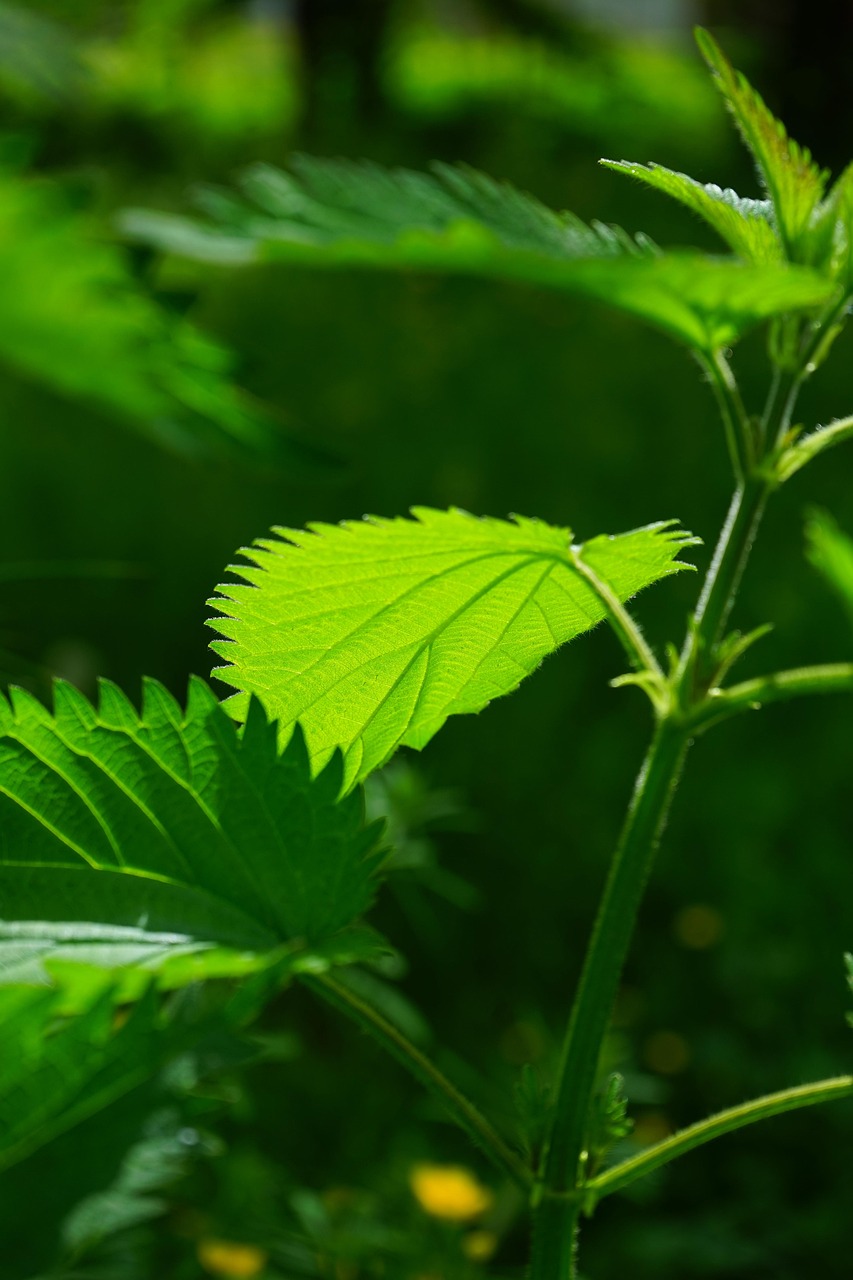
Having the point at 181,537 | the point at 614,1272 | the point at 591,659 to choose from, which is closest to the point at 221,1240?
the point at 614,1272

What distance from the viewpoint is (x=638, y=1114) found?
1.58 m

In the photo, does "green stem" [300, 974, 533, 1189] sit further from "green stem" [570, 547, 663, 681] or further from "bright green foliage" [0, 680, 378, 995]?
"green stem" [570, 547, 663, 681]

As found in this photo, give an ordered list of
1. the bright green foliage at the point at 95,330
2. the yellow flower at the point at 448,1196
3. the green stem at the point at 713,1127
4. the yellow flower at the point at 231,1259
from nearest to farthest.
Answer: the green stem at the point at 713,1127
the bright green foliage at the point at 95,330
the yellow flower at the point at 231,1259
the yellow flower at the point at 448,1196

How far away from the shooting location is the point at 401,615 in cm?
46

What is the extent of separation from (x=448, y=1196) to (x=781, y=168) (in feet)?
3.06

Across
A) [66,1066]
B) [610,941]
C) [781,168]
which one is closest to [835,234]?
[781,168]

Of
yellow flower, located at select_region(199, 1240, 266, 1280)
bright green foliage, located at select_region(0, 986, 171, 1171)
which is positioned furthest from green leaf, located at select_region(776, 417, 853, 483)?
yellow flower, located at select_region(199, 1240, 266, 1280)

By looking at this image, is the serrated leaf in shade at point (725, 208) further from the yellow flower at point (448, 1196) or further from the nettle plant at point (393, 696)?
the yellow flower at point (448, 1196)

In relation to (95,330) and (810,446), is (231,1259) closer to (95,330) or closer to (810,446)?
(95,330)

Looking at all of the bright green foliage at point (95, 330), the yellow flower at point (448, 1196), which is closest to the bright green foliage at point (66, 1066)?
the bright green foliage at point (95, 330)

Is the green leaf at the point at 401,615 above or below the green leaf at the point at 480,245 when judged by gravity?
below

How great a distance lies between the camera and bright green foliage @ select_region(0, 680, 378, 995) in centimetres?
40

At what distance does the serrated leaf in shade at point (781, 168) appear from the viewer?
0.44 meters

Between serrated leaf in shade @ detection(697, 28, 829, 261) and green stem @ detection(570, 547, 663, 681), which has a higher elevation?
serrated leaf in shade @ detection(697, 28, 829, 261)
